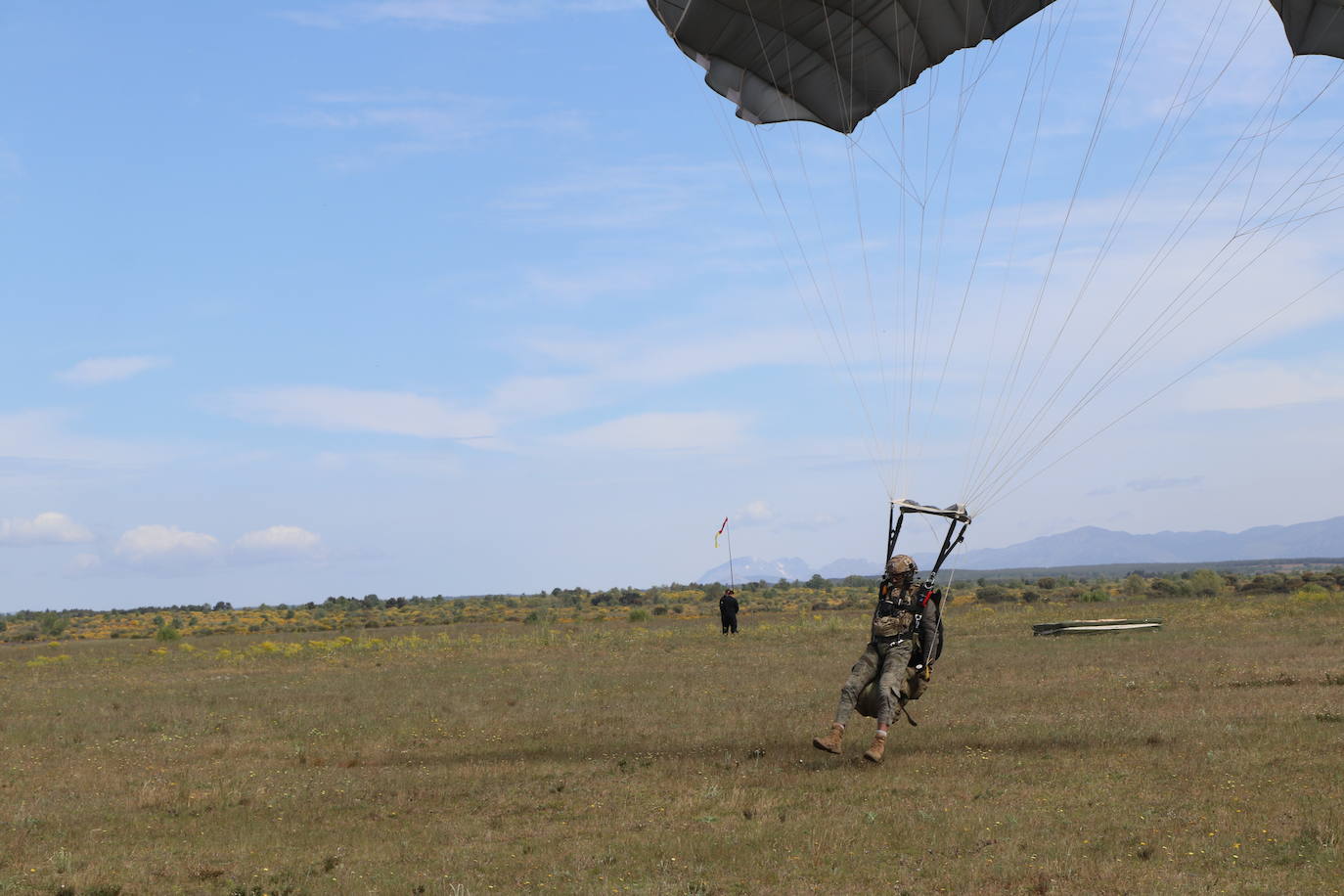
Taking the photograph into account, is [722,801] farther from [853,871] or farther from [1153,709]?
[1153,709]

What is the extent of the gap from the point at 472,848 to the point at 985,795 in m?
4.72

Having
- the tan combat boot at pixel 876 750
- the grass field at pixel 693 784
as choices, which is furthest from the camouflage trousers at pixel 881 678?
the grass field at pixel 693 784

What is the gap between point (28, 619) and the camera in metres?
82.8

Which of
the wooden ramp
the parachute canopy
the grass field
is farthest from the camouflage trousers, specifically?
the wooden ramp

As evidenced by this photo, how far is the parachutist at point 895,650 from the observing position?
1303 cm

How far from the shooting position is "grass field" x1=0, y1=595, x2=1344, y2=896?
28.9 feet

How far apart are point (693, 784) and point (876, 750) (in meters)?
2.05

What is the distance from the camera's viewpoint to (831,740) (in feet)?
40.8

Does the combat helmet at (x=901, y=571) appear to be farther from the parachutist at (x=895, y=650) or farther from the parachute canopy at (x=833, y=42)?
the parachute canopy at (x=833, y=42)

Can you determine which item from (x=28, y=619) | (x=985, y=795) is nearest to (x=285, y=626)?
(x=28, y=619)

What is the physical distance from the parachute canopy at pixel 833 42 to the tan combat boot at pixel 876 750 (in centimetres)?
824

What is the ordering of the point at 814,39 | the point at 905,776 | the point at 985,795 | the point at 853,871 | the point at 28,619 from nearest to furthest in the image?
1. the point at 853,871
2. the point at 985,795
3. the point at 905,776
4. the point at 814,39
5. the point at 28,619

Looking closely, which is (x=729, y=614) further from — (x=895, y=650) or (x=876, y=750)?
(x=876, y=750)

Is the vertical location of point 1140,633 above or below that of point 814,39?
below
